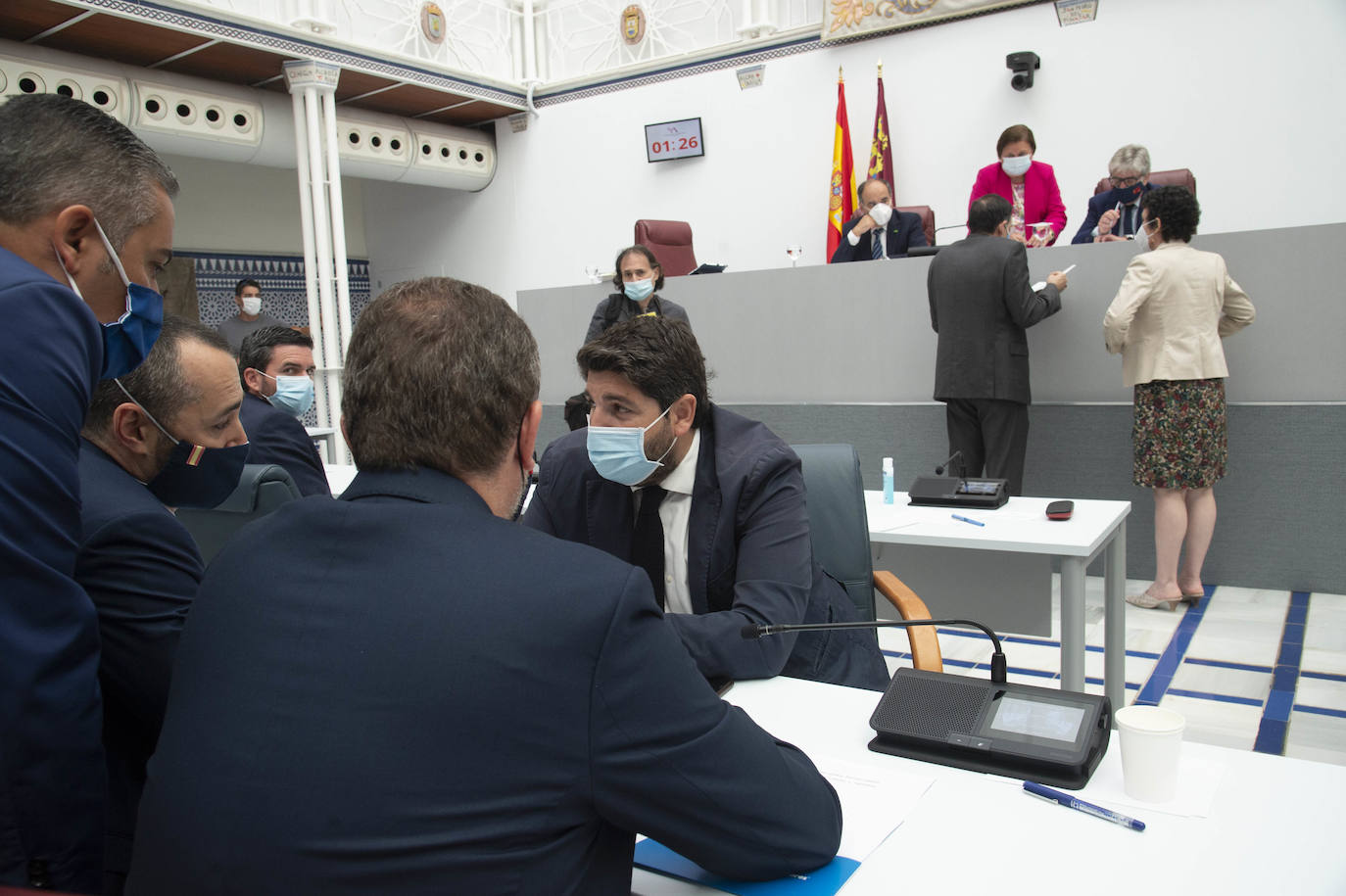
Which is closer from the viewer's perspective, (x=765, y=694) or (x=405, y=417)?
(x=405, y=417)

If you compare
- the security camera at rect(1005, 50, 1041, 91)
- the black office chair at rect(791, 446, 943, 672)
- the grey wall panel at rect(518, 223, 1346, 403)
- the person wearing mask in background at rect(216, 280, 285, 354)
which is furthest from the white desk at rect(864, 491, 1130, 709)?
the person wearing mask in background at rect(216, 280, 285, 354)

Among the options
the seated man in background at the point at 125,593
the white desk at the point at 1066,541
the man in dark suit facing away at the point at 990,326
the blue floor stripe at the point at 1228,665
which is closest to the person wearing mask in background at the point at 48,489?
the seated man in background at the point at 125,593

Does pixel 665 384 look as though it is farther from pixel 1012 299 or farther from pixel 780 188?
pixel 780 188

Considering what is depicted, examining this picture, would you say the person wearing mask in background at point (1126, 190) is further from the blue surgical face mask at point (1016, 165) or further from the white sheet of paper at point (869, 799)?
the white sheet of paper at point (869, 799)

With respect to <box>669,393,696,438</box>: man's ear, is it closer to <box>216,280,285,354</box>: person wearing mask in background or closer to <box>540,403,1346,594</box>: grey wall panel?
<box>540,403,1346,594</box>: grey wall panel

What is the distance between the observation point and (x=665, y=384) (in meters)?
1.93

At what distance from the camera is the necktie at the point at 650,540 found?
189 cm

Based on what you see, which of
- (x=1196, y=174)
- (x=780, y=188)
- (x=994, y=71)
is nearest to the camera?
(x=1196, y=174)

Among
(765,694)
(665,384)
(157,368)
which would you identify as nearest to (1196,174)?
(665,384)

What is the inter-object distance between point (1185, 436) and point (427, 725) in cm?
382

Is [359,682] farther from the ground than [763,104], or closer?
closer

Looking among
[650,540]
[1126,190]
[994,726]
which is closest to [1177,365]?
[1126,190]

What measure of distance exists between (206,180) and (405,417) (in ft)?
29.9

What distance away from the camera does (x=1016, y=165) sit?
5656mm
